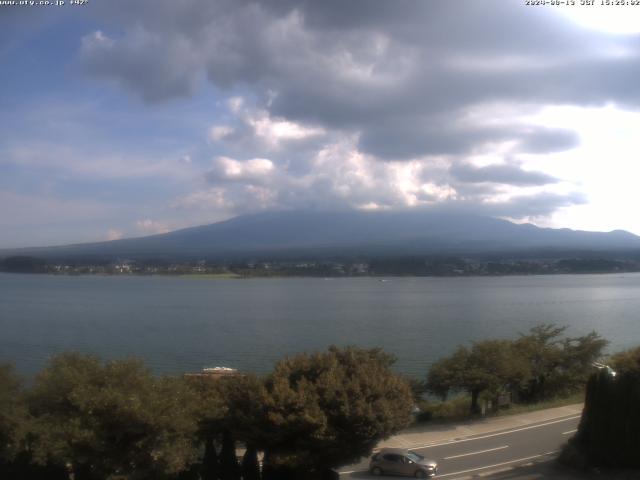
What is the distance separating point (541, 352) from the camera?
18781 millimetres

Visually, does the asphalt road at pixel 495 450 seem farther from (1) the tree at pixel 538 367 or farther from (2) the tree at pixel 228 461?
(1) the tree at pixel 538 367

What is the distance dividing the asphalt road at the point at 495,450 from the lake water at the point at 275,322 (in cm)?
1001

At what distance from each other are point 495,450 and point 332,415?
4.22 m

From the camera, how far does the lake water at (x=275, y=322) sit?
28.7 meters

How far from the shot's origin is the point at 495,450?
1138 centimetres

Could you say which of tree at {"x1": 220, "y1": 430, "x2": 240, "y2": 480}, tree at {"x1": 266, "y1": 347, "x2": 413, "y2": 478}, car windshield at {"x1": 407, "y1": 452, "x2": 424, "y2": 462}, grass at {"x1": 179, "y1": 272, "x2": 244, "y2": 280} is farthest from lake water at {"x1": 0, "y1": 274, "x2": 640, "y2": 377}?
grass at {"x1": 179, "y1": 272, "x2": 244, "y2": 280}

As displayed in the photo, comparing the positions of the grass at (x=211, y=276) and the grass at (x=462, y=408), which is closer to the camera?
the grass at (x=462, y=408)

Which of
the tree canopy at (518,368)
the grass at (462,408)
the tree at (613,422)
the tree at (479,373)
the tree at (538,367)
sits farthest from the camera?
the tree at (538,367)

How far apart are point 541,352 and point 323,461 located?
11.9 meters

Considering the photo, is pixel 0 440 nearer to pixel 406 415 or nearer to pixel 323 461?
pixel 323 461

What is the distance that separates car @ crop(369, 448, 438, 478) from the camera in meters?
9.79

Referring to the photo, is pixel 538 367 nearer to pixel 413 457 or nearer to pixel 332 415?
pixel 413 457

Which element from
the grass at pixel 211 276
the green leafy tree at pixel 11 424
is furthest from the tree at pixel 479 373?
the grass at pixel 211 276

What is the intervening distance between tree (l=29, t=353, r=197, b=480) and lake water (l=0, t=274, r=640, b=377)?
46.6ft
